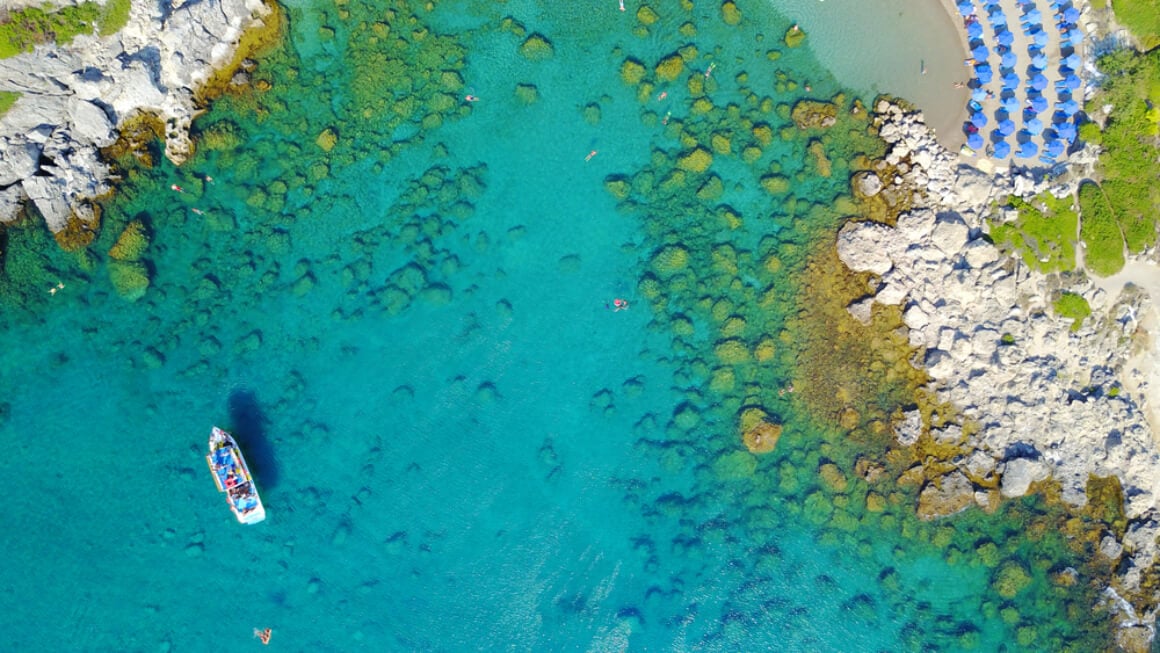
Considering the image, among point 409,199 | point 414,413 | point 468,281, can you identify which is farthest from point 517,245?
point 414,413

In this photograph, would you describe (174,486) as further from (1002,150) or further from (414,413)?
(1002,150)

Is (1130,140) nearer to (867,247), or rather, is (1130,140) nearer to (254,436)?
(867,247)

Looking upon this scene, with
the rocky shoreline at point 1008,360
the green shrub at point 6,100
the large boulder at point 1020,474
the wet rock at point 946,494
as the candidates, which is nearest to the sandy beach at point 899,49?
the rocky shoreline at point 1008,360

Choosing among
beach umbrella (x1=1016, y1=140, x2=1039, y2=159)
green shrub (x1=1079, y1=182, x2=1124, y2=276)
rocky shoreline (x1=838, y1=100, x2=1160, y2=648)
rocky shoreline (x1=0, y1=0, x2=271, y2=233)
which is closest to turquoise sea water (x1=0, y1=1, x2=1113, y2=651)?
rocky shoreline (x1=0, y1=0, x2=271, y2=233)

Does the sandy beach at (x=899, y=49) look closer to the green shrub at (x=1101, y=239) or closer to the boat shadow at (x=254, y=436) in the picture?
the green shrub at (x=1101, y=239)

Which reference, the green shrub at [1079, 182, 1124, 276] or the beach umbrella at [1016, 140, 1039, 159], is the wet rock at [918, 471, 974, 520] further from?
the beach umbrella at [1016, 140, 1039, 159]

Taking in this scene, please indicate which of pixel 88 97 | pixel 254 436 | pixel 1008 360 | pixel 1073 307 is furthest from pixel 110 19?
pixel 1073 307
